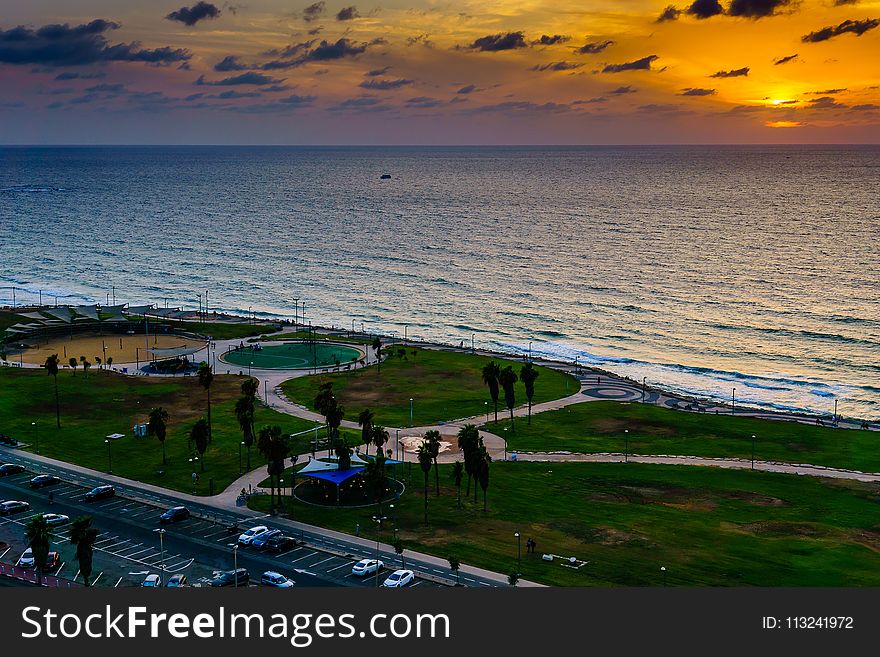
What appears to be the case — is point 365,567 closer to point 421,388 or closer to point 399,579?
point 399,579

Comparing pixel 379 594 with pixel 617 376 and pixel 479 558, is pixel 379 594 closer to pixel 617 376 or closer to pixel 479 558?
pixel 479 558

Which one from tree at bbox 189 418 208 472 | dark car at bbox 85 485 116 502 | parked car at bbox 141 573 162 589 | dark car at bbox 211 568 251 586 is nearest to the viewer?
parked car at bbox 141 573 162 589

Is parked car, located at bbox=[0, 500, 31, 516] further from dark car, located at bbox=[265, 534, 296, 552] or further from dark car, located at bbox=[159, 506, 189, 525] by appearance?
dark car, located at bbox=[265, 534, 296, 552]

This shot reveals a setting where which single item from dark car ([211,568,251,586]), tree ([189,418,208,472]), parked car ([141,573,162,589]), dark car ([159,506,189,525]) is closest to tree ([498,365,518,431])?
tree ([189,418,208,472])

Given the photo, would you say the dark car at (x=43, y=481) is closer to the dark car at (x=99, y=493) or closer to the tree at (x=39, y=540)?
the dark car at (x=99, y=493)

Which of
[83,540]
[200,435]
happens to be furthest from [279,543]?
[200,435]

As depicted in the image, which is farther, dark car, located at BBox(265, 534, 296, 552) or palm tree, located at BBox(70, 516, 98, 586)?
dark car, located at BBox(265, 534, 296, 552)

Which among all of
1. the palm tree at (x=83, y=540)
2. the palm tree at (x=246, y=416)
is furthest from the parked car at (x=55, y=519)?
the palm tree at (x=246, y=416)

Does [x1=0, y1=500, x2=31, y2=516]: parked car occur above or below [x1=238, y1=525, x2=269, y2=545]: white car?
above
